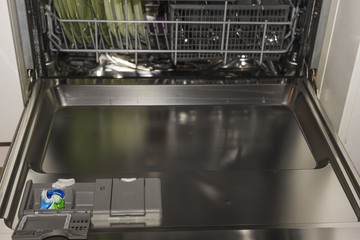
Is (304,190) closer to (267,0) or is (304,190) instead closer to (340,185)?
(340,185)

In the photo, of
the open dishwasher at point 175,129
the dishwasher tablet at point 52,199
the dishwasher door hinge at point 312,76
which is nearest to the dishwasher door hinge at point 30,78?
the open dishwasher at point 175,129

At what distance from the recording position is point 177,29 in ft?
4.31

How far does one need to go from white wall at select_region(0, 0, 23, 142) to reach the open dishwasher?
0.03m

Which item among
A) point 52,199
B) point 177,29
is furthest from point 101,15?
point 52,199

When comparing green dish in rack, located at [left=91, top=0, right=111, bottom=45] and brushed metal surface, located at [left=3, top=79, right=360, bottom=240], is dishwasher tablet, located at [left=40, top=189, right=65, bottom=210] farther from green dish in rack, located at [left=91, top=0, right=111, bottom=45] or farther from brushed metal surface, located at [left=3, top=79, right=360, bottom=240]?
green dish in rack, located at [left=91, top=0, right=111, bottom=45]

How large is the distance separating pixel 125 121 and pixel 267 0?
49 centimetres

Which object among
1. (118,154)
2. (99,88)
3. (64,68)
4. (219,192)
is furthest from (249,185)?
(64,68)

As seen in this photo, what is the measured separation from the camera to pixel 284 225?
0.97 m

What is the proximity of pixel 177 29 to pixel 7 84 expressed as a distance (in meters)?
0.44

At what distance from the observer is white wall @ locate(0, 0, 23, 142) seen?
1.25 metres

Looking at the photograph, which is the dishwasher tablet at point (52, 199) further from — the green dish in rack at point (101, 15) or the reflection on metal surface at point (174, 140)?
the green dish in rack at point (101, 15)

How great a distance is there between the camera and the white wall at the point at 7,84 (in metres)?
1.25

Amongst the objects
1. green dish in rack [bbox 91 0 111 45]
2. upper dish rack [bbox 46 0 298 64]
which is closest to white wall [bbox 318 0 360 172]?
upper dish rack [bbox 46 0 298 64]

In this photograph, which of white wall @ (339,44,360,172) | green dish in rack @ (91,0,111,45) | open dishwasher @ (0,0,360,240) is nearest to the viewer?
open dishwasher @ (0,0,360,240)
